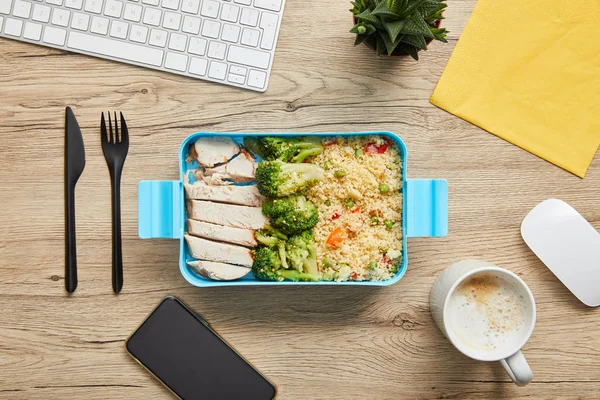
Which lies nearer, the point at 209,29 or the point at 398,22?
the point at 398,22

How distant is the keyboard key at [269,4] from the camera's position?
113cm

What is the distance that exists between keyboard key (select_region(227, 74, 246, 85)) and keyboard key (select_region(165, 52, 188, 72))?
11 centimetres

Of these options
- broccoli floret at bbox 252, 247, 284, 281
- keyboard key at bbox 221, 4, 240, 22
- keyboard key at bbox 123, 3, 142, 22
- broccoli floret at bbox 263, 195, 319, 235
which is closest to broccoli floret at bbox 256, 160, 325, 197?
broccoli floret at bbox 263, 195, 319, 235

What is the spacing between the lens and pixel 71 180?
3.79 feet

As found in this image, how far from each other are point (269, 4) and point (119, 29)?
0.35 meters

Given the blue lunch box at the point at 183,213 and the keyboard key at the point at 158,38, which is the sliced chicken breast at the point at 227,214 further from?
the keyboard key at the point at 158,38

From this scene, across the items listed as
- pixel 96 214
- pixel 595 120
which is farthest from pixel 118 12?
pixel 595 120

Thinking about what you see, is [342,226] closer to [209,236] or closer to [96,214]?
[209,236]

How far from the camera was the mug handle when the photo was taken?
1.02 metres

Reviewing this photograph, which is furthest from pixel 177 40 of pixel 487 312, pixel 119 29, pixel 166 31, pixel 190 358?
pixel 487 312

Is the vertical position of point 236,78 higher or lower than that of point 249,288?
higher

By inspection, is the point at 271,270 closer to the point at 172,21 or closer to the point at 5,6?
the point at 172,21

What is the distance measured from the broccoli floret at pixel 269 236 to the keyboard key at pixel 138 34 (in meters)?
0.52

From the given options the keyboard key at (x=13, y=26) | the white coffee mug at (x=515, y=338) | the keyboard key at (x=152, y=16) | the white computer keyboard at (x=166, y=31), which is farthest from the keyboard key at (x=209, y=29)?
the white coffee mug at (x=515, y=338)
